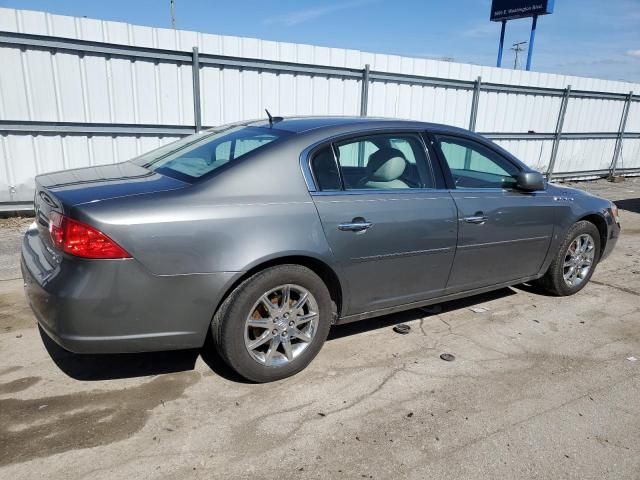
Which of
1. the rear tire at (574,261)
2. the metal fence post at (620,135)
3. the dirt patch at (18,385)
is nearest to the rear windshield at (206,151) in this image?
the dirt patch at (18,385)

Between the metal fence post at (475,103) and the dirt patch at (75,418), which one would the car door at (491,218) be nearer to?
the dirt patch at (75,418)

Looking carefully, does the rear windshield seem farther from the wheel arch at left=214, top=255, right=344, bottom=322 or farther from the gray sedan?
the wheel arch at left=214, top=255, right=344, bottom=322

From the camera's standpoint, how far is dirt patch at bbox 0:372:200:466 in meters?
2.43

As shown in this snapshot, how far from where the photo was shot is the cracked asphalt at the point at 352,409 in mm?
2381

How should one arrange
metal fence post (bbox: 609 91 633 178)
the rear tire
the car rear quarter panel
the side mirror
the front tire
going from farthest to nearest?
1. metal fence post (bbox: 609 91 633 178)
2. the rear tire
3. the side mirror
4. the front tire
5. the car rear quarter panel

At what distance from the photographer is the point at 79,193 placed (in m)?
2.66

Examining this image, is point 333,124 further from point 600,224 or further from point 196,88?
point 196,88

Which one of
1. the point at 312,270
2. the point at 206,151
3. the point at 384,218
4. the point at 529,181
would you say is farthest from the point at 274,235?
the point at 529,181

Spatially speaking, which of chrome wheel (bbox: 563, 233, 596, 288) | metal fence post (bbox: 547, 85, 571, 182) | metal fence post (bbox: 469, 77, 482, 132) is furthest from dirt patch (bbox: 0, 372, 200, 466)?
metal fence post (bbox: 547, 85, 571, 182)

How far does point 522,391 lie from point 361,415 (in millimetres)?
1071

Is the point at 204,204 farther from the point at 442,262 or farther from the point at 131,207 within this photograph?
the point at 442,262

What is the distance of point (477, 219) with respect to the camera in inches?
146

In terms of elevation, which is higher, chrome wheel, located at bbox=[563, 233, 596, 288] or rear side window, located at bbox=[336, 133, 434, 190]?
rear side window, located at bbox=[336, 133, 434, 190]

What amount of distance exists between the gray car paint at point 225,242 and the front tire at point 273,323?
91mm
